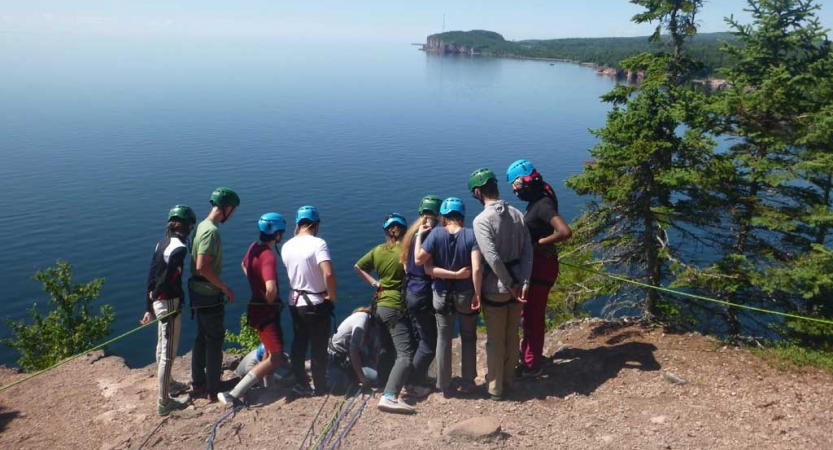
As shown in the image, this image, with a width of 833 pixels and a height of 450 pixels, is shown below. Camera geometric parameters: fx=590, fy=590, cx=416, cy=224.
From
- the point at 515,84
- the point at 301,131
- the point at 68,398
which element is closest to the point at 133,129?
the point at 301,131

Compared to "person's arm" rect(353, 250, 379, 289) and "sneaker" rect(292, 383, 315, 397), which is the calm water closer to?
"sneaker" rect(292, 383, 315, 397)

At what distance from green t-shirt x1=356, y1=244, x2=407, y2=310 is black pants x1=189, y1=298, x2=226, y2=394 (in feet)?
5.97

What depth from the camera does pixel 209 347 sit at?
694cm

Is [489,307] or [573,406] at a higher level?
[489,307]

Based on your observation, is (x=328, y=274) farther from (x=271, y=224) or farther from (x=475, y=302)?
(x=475, y=302)

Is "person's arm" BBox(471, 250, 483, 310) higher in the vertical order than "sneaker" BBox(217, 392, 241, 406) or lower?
higher

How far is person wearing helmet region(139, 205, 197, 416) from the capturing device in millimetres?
6473

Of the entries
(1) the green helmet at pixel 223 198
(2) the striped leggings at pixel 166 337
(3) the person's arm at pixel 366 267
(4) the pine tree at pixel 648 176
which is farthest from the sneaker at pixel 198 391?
(4) the pine tree at pixel 648 176

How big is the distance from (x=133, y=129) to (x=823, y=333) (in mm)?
80505

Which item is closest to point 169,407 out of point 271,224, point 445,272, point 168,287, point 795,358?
point 168,287

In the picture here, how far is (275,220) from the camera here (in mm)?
6469

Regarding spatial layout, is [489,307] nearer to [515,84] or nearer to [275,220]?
[275,220]

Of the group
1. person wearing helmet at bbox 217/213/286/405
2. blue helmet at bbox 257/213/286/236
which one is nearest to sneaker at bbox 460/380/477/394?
person wearing helmet at bbox 217/213/286/405

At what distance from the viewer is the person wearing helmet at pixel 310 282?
641 cm
